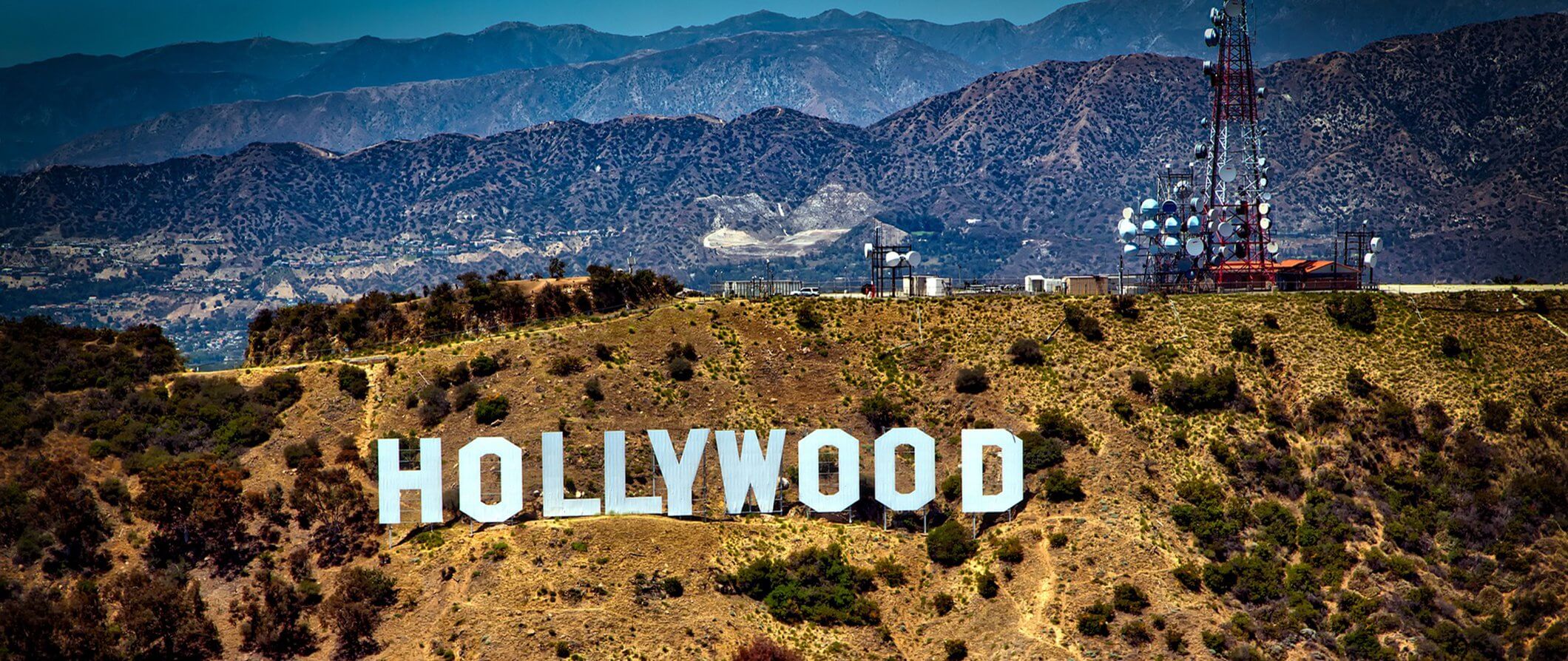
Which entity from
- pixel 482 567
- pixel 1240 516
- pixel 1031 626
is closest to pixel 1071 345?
pixel 1240 516

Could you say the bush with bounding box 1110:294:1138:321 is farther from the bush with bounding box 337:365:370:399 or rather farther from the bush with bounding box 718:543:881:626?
the bush with bounding box 337:365:370:399

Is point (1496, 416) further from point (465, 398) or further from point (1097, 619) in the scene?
point (465, 398)

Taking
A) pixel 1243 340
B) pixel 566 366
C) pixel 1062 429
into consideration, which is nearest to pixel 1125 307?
pixel 1243 340

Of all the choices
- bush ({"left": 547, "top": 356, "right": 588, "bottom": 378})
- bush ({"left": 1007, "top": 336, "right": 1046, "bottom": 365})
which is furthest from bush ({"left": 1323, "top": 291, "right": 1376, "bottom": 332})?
bush ({"left": 547, "top": 356, "right": 588, "bottom": 378})

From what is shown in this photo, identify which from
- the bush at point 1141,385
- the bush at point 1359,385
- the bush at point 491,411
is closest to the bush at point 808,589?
the bush at point 491,411

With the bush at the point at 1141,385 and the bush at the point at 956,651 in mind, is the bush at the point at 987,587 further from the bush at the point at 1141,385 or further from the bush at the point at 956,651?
the bush at the point at 1141,385
